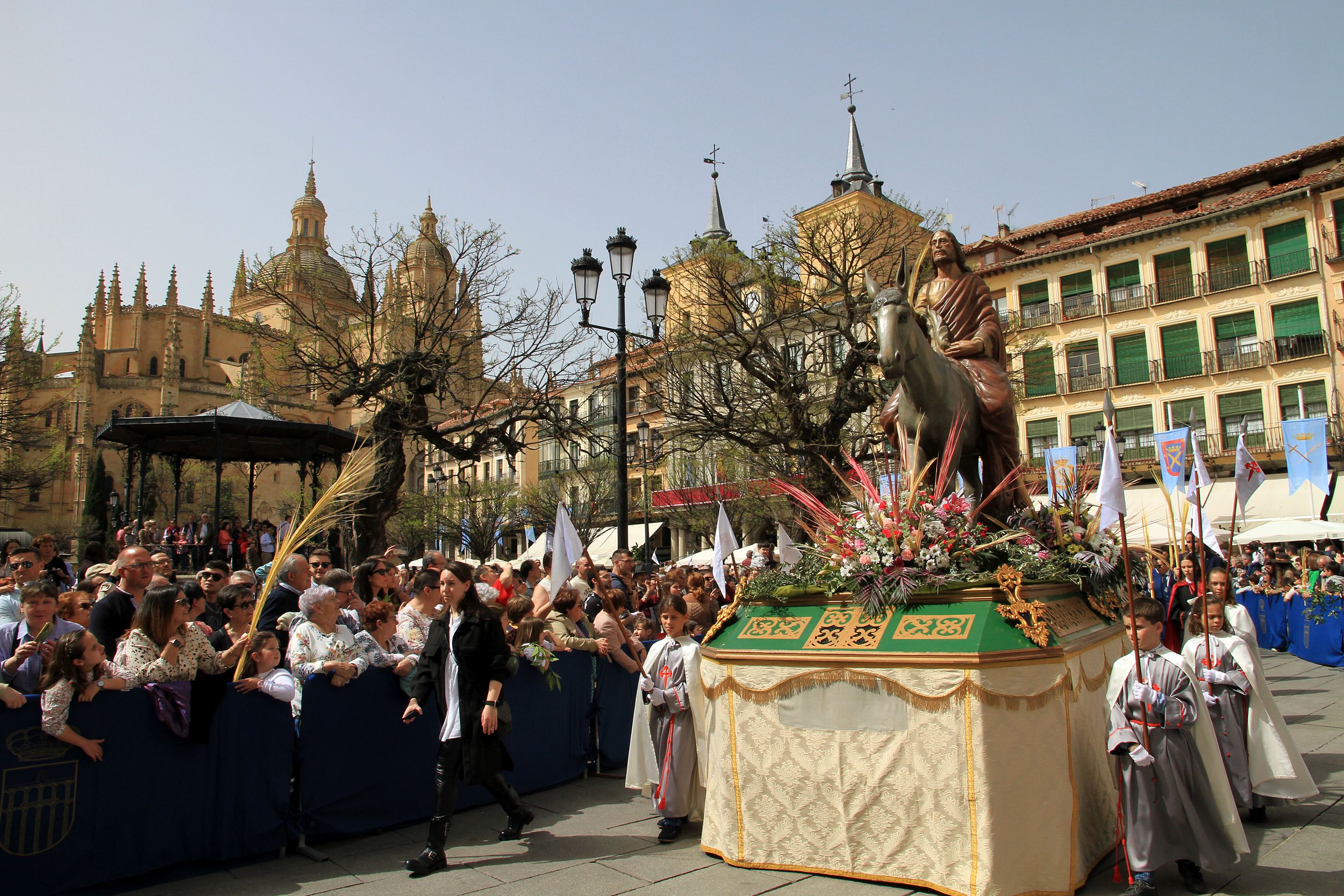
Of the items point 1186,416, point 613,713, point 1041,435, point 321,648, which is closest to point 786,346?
point 613,713

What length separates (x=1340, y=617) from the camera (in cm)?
1477

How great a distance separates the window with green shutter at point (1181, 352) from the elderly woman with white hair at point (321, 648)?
124 feet

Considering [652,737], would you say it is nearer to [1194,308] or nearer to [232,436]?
[232,436]

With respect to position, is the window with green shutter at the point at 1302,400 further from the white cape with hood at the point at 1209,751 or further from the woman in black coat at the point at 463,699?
the woman in black coat at the point at 463,699

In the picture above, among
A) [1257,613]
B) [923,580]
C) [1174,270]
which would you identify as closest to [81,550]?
[923,580]

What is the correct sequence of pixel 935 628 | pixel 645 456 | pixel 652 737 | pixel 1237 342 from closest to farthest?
pixel 935 628, pixel 652 737, pixel 645 456, pixel 1237 342

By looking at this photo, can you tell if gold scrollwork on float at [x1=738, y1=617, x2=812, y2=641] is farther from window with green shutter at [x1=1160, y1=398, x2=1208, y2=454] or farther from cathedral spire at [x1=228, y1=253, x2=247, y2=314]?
cathedral spire at [x1=228, y1=253, x2=247, y2=314]

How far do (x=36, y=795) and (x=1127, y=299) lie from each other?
135 ft

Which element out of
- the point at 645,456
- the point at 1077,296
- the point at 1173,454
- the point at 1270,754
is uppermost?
the point at 1077,296

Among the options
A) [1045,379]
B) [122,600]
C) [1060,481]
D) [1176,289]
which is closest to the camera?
[122,600]

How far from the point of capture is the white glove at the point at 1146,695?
4.78 metres

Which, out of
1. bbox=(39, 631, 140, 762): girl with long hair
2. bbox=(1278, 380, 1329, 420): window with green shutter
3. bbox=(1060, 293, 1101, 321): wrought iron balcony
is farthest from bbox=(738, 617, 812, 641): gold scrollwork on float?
bbox=(1060, 293, 1101, 321): wrought iron balcony

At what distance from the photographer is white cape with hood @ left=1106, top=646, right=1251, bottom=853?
15.7ft

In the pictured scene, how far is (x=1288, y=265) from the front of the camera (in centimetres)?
3434
